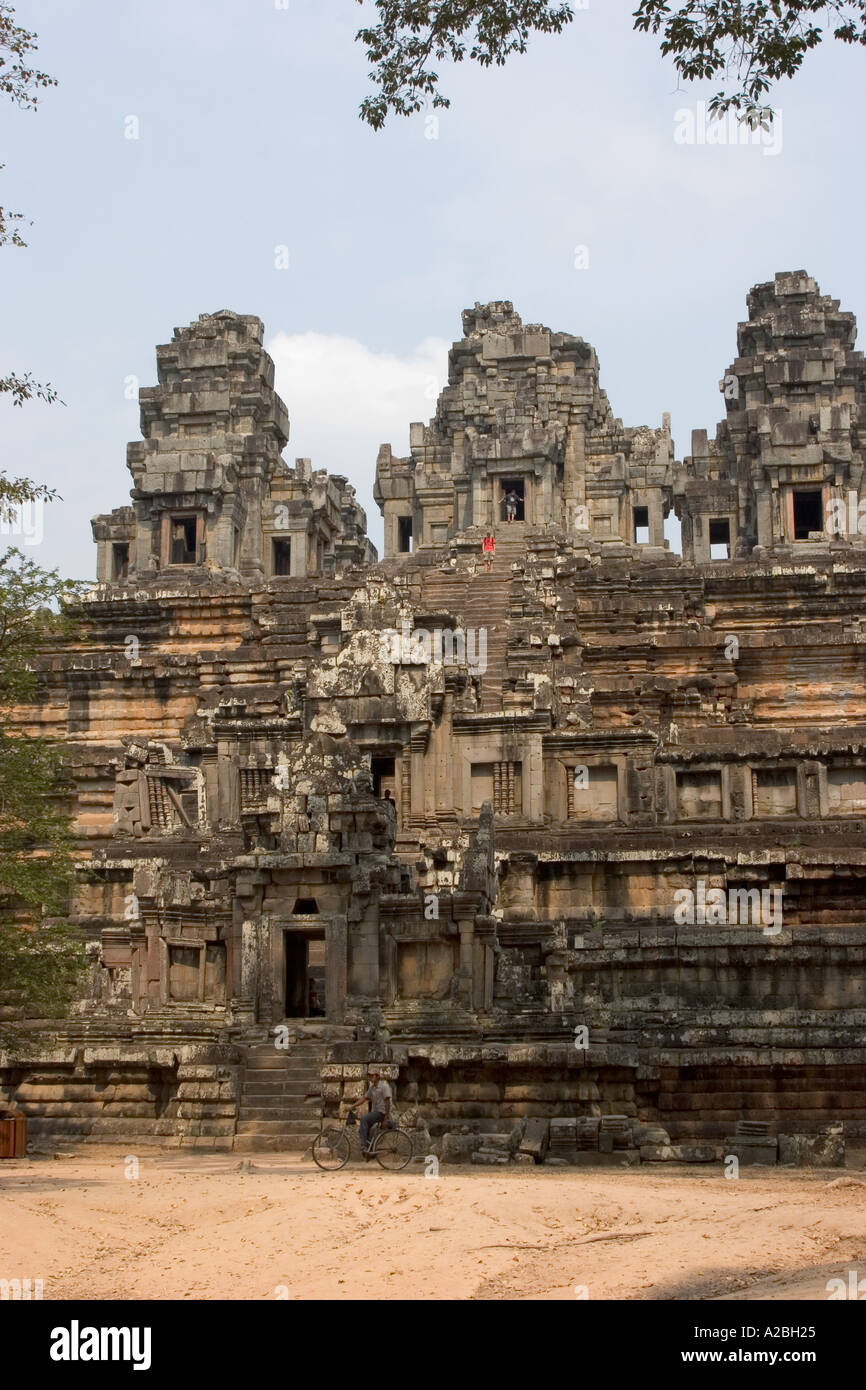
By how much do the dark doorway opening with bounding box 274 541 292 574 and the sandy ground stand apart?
42.7m

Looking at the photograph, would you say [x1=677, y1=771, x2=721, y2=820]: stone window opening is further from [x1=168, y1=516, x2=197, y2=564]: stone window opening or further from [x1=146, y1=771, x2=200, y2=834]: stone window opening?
[x1=168, y1=516, x2=197, y2=564]: stone window opening

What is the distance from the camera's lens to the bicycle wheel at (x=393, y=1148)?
22.2 meters

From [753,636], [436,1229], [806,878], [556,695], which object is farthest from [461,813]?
[436,1229]

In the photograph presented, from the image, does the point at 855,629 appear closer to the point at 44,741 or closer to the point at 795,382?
the point at 795,382

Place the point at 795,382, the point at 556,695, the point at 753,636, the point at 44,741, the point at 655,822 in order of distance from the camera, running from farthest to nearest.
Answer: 1. the point at 795,382
2. the point at 753,636
3. the point at 556,695
4. the point at 655,822
5. the point at 44,741

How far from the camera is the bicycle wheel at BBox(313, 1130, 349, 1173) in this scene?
72.8 ft

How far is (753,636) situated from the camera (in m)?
44.3

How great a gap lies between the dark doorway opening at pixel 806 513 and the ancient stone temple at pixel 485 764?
0.66 ft

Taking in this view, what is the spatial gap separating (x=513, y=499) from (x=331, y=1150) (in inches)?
1528

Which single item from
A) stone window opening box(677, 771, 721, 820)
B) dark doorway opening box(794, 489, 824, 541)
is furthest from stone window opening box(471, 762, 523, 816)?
dark doorway opening box(794, 489, 824, 541)

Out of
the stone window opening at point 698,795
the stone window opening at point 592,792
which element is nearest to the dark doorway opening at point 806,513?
the stone window opening at point 698,795

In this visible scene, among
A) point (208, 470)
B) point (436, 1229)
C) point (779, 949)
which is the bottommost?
point (436, 1229)

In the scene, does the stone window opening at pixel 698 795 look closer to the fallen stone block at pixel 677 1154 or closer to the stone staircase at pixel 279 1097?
the stone staircase at pixel 279 1097

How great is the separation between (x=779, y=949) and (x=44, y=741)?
12.3m
